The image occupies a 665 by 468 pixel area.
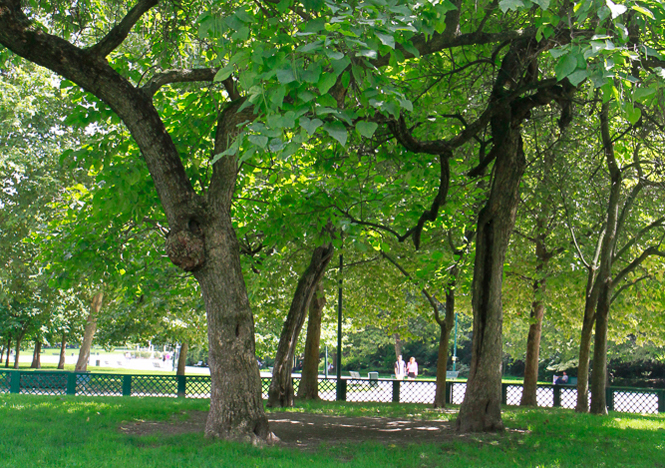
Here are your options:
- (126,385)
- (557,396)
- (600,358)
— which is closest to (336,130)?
(600,358)

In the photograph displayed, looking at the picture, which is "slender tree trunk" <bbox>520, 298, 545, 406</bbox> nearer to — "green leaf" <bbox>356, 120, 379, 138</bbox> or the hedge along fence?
the hedge along fence

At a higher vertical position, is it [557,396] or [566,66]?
[566,66]

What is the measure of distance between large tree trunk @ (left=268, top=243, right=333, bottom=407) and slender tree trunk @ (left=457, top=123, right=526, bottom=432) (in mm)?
5281

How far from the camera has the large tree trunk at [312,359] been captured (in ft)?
51.6

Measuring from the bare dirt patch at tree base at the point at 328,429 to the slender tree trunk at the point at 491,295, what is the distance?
0.58 meters

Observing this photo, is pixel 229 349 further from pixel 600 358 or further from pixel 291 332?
pixel 600 358

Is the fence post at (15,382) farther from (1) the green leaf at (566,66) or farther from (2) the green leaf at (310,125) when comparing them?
(1) the green leaf at (566,66)

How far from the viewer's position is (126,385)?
52.1 ft

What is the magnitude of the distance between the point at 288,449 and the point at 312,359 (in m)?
9.60

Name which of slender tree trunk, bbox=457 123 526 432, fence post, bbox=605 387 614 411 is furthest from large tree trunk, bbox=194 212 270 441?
fence post, bbox=605 387 614 411

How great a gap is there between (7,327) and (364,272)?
25989mm

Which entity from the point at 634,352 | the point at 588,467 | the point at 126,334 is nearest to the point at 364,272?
the point at 588,467

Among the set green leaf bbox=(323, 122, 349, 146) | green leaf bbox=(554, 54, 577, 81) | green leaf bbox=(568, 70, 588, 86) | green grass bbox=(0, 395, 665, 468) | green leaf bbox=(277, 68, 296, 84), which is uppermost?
green leaf bbox=(554, 54, 577, 81)

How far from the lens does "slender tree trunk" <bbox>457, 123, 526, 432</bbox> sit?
787cm
